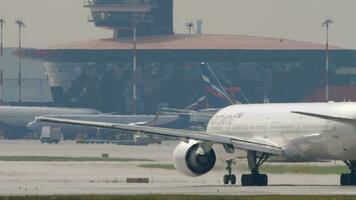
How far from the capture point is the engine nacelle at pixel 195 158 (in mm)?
69812

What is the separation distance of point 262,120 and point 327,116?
8456mm

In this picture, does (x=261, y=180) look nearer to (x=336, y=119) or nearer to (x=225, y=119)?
(x=225, y=119)

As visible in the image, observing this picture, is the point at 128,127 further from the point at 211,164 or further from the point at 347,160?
the point at 347,160

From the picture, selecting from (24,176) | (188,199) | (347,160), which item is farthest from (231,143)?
(24,176)

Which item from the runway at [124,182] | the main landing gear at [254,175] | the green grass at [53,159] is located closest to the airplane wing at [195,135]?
the main landing gear at [254,175]

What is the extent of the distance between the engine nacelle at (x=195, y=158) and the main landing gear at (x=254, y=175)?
2.06 m

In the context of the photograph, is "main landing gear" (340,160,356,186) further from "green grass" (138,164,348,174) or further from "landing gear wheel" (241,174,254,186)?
"green grass" (138,164,348,174)

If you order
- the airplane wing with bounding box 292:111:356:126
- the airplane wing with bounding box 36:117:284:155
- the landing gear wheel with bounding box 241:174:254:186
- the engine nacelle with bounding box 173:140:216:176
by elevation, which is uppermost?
the airplane wing with bounding box 292:111:356:126

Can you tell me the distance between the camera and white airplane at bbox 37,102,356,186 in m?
66.8

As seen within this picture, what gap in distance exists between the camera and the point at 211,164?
69.7 metres

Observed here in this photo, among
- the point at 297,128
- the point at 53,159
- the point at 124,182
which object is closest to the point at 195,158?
the point at 297,128

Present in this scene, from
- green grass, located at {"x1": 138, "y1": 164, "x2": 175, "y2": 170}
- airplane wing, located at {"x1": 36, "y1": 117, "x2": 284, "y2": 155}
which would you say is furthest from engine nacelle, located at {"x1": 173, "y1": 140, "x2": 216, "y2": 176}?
green grass, located at {"x1": 138, "y1": 164, "x2": 175, "y2": 170}

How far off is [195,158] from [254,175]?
9.60ft

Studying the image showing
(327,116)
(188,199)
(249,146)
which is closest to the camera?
(188,199)
